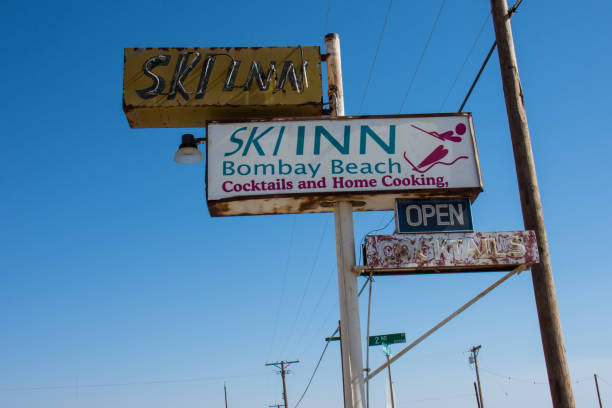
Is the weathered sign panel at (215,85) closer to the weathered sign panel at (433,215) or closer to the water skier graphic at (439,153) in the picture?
the water skier graphic at (439,153)

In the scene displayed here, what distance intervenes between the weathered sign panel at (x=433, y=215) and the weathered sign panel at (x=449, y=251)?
21 cm

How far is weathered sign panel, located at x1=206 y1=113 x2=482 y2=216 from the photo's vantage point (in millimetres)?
8023

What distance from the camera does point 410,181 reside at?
8.13 metres

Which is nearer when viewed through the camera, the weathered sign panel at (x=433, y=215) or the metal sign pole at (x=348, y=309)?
the metal sign pole at (x=348, y=309)

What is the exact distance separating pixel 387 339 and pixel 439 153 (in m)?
5.37

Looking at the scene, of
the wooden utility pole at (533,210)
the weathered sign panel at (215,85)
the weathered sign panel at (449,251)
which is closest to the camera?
the wooden utility pole at (533,210)

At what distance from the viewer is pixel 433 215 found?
8.05m

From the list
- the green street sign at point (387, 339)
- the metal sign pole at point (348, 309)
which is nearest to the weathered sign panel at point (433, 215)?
the metal sign pole at point (348, 309)

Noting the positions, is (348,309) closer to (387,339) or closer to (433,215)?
(433,215)

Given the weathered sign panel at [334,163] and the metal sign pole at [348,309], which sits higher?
the weathered sign panel at [334,163]

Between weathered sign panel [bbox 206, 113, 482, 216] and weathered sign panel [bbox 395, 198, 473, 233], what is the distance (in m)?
0.11

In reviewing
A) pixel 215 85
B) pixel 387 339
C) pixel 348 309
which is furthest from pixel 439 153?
pixel 387 339

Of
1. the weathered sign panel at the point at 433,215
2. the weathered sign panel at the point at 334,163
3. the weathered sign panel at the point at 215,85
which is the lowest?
the weathered sign panel at the point at 433,215

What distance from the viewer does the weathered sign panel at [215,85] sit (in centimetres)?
868
